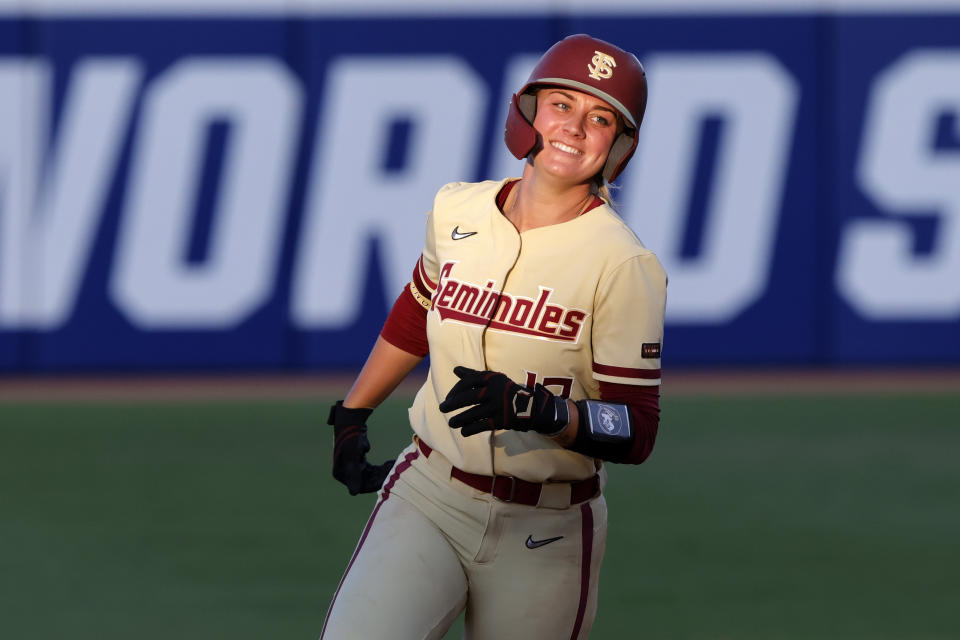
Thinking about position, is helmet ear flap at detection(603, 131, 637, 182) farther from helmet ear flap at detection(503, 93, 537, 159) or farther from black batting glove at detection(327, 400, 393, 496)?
black batting glove at detection(327, 400, 393, 496)

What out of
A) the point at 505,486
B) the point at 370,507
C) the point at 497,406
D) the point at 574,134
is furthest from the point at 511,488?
the point at 370,507

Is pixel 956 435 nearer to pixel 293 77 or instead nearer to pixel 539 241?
pixel 293 77

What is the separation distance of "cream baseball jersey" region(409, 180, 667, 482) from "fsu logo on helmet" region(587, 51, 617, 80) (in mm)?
341

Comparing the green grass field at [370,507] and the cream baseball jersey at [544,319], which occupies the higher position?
the cream baseball jersey at [544,319]

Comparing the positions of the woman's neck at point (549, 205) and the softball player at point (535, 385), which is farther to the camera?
the woman's neck at point (549, 205)

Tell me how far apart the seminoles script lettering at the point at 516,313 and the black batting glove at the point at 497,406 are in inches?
10.3

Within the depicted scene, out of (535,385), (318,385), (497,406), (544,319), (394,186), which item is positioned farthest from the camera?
(394,186)

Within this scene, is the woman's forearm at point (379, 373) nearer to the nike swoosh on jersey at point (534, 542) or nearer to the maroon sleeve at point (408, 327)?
the maroon sleeve at point (408, 327)

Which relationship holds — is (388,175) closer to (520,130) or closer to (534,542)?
(520,130)

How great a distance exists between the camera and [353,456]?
4.38 meters

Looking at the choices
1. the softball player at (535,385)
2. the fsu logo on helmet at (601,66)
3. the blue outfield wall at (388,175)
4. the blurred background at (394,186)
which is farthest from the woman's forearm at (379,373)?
the blue outfield wall at (388,175)

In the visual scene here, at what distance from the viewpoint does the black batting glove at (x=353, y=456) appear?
14.4 ft

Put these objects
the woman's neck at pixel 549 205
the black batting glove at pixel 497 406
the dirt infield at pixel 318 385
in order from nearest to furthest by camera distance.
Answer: the black batting glove at pixel 497 406 < the woman's neck at pixel 549 205 < the dirt infield at pixel 318 385

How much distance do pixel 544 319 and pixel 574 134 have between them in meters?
0.50
